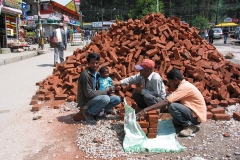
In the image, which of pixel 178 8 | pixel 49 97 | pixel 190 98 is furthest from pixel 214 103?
pixel 178 8

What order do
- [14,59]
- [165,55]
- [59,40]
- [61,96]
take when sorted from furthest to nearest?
[14,59] → [59,40] → [165,55] → [61,96]

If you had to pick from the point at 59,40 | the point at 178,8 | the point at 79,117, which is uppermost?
the point at 178,8

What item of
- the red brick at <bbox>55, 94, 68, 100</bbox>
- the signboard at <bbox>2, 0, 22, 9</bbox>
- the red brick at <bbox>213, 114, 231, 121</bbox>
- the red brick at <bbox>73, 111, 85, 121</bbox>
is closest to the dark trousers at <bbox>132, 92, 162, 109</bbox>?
the red brick at <bbox>73, 111, 85, 121</bbox>

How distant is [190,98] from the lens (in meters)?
3.89

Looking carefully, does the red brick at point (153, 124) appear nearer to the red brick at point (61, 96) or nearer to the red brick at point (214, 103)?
the red brick at point (214, 103)

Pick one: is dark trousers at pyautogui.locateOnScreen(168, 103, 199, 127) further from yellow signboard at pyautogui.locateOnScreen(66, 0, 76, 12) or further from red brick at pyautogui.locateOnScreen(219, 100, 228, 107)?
yellow signboard at pyautogui.locateOnScreen(66, 0, 76, 12)

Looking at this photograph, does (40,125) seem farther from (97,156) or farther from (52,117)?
(97,156)

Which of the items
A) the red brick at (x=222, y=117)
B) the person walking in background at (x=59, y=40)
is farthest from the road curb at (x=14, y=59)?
the red brick at (x=222, y=117)

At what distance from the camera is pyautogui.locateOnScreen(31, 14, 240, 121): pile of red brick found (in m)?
5.78

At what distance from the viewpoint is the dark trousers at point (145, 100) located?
4176 mm

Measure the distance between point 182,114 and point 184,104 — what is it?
0.53 ft

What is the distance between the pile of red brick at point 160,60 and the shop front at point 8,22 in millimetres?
11788

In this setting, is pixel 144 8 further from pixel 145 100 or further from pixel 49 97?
pixel 145 100

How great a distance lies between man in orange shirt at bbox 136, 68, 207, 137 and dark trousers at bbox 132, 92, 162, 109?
1.12 ft
